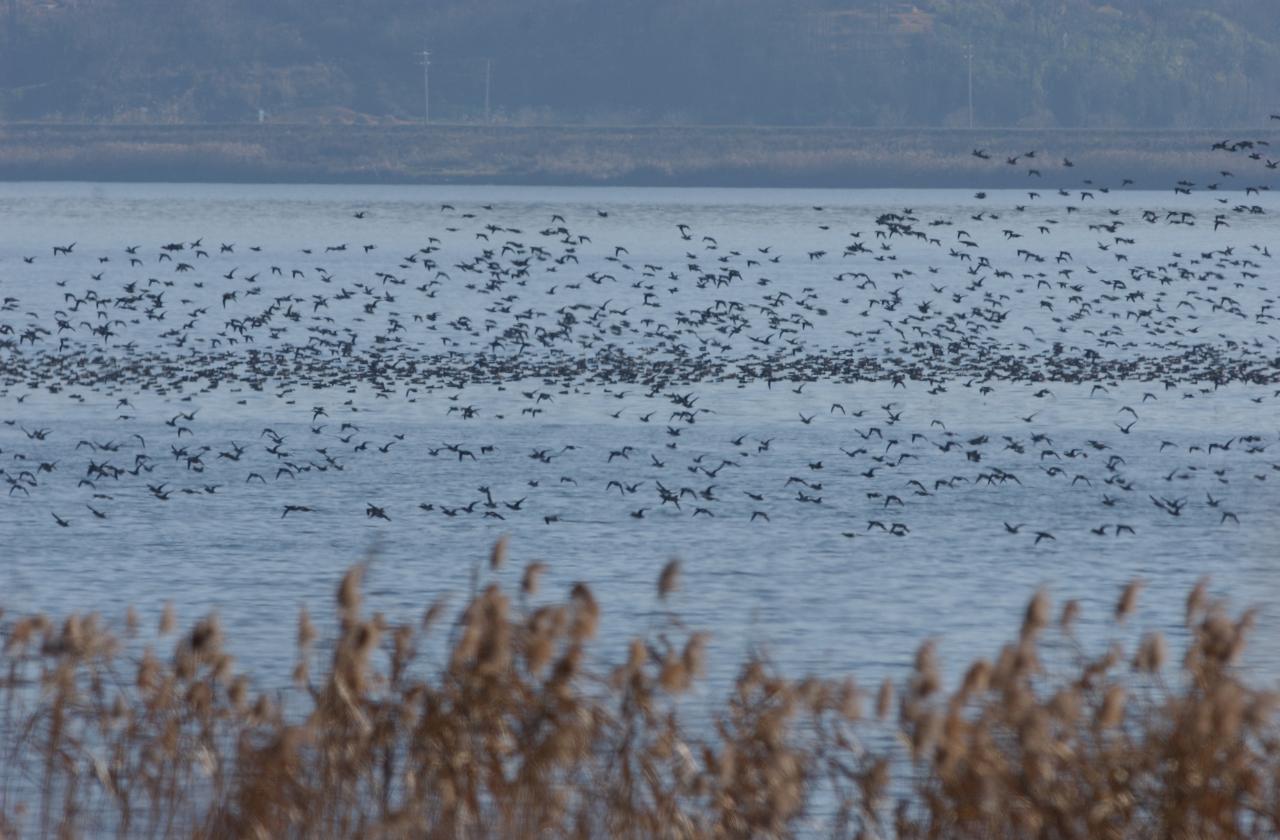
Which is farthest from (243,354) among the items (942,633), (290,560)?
(942,633)

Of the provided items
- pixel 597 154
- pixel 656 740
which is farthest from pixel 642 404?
pixel 597 154

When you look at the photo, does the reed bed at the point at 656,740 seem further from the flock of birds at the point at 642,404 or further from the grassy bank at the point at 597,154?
the grassy bank at the point at 597,154

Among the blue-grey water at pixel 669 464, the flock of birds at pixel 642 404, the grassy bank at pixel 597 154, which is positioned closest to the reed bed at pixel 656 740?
the blue-grey water at pixel 669 464

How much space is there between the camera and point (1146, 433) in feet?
131

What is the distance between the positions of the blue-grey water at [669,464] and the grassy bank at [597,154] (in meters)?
93.2

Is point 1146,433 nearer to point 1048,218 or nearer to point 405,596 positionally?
point 405,596

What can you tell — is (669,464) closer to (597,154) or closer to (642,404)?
(642,404)

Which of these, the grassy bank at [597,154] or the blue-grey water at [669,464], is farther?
the grassy bank at [597,154]

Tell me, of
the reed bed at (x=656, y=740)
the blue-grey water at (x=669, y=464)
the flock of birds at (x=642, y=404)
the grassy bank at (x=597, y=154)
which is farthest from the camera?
the grassy bank at (x=597, y=154)

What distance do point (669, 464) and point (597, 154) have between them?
466ft

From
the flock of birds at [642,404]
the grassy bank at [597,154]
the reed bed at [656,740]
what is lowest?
the grassy bank at [597,154]

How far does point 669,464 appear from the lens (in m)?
35.9

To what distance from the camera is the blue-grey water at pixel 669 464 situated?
955 inches

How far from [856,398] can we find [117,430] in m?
15.8
